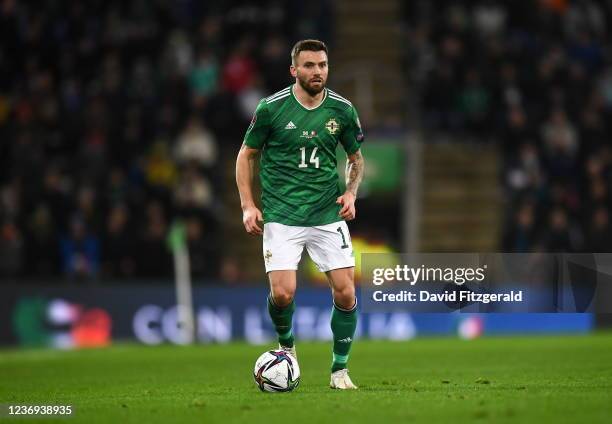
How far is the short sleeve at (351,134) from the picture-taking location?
1058cm

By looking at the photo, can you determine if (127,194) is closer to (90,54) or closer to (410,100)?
(90,54)

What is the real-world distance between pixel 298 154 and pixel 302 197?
0.34m

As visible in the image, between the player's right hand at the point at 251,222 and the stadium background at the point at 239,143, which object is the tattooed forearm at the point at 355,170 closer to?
the player's right hand at the point at 251,222

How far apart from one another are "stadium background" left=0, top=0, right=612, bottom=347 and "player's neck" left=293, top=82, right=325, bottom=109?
11073 millimetres

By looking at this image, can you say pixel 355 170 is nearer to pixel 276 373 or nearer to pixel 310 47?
pixel 310 47

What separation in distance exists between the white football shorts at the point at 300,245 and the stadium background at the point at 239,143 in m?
10.9

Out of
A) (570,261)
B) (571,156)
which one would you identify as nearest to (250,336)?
(571,156)

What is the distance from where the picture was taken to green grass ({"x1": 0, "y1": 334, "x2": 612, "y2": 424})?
869 centimetres

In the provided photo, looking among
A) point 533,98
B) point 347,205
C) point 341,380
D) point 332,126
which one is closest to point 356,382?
point 341,380

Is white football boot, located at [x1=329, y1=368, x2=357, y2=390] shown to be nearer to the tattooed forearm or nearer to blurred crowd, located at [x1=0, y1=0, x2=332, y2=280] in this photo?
the tattooed forearm

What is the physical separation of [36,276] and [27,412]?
12668 millimetres

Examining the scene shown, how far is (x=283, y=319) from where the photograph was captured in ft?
34.8

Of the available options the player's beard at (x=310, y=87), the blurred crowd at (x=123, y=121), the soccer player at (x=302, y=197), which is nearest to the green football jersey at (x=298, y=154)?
the soccer player at (x=302, y=197)

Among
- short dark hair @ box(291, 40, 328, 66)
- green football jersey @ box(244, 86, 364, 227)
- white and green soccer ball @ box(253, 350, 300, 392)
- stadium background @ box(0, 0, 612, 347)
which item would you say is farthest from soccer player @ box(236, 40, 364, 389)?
stadium background @ box(0, 0, 612, 347)
